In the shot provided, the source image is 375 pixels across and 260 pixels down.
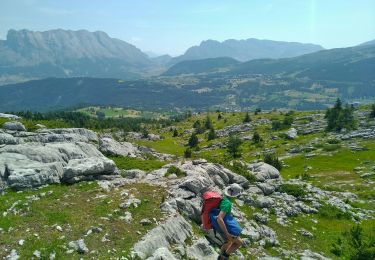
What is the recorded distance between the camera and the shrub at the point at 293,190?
40.7 m

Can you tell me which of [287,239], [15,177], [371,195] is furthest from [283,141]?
[15,177]

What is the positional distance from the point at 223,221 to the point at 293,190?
86.9 ft

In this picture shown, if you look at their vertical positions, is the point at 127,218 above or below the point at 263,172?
above

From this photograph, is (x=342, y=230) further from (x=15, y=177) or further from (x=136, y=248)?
(x=15, y=177)

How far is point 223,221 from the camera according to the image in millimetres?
16688

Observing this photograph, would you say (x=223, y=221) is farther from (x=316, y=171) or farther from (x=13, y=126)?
(x=316, y=171)

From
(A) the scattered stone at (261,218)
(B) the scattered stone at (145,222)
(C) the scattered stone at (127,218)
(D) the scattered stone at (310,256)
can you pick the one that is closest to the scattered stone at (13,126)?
(C) the scattered stone at (127,218)

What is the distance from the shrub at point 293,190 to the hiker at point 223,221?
25.3 meters

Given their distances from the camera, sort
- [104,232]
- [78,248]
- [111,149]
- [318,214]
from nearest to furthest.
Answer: [78,248] < [104,232] < [318,214] < [111,149]

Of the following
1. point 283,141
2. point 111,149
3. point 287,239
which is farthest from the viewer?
point 283,141

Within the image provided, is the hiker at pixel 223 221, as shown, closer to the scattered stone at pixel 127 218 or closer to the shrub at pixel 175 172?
the scattered stone at pixel 127 218

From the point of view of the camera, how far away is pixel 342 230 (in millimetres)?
34594

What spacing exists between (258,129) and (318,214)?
94748 mm

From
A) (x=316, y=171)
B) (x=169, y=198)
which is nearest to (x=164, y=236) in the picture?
(x=169, y=198)
